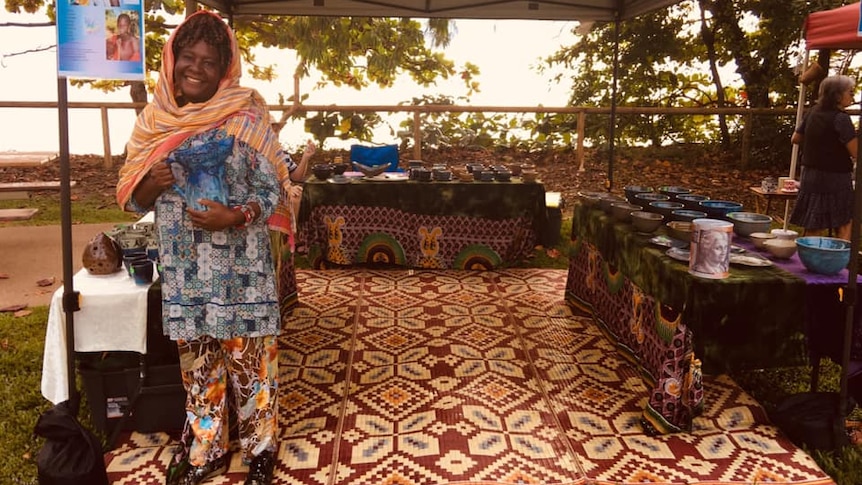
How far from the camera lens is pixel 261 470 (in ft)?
8.03

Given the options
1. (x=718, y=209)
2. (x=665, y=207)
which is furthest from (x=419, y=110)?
(x=718, y=209)

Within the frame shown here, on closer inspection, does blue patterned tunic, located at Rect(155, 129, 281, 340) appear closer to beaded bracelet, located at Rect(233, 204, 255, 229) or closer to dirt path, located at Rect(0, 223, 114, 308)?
beaded bracelet, located at Rect(233, 204, 255, 229)

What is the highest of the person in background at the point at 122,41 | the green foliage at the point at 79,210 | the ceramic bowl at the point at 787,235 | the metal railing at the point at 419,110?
the metal railing at the point at 419,110

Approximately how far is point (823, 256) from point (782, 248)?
193 millimetres

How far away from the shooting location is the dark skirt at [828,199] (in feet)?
16.3

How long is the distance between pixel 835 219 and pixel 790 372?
205 cm

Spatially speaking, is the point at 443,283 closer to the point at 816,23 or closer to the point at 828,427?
the point at 828,427

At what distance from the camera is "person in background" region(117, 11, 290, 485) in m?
2.19

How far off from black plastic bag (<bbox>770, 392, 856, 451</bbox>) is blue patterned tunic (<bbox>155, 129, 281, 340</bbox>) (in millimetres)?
2195

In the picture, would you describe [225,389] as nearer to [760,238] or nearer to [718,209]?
[760,238]

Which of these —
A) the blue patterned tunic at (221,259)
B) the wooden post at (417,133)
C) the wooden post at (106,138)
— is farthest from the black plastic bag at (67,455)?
the wooden post at (106,138)

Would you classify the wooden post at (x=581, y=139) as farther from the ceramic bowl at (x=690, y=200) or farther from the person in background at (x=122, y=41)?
the person in background at (x=122, y=41)

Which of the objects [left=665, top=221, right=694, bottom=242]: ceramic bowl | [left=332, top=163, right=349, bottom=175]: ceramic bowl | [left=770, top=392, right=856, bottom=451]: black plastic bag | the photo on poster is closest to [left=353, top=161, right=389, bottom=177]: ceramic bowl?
[left=332, top=163, right=349, bottom=175]: ceramic bowl

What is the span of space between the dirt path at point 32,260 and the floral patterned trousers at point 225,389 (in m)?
2.27
